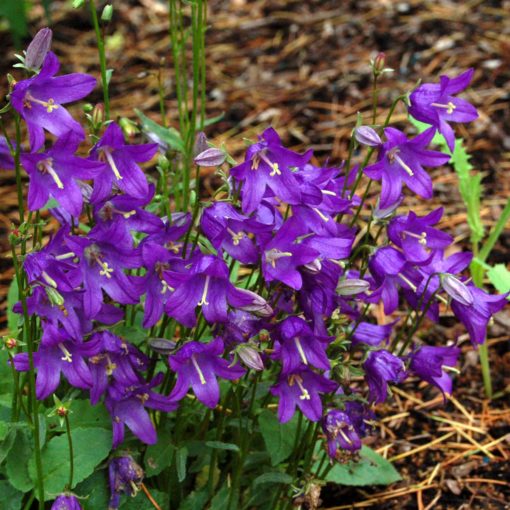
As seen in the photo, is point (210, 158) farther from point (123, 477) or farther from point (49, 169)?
point (123, 477)

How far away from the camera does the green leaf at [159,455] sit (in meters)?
2.54

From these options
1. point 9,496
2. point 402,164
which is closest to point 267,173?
point 402,164

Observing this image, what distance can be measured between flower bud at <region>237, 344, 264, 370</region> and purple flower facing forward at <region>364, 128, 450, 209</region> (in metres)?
0.58

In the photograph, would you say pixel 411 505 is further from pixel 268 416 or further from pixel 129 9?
pixel 129 9

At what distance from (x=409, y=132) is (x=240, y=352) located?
9.86ft

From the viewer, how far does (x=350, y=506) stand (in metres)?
3.10

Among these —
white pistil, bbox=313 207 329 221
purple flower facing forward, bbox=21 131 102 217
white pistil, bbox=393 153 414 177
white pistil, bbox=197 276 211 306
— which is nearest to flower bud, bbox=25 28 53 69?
purple flower facing forward, bbox=21 131 102 217

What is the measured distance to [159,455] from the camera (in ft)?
8.43

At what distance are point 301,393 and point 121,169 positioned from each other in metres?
0.76

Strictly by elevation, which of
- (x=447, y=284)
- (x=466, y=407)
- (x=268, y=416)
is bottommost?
(x=466, y=407)

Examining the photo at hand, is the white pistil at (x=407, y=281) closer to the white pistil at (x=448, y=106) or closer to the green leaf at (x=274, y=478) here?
the white pistil at (x=448, y=106)

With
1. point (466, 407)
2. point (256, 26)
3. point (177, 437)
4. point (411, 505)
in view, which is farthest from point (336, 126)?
point (177, 437)

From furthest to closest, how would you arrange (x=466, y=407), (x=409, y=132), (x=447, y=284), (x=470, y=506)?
(x=409, y=132) → (x=466, y=407) → (x=470, y=506) → (x=447, y=284)

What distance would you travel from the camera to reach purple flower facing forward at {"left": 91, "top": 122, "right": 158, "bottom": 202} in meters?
2.19
